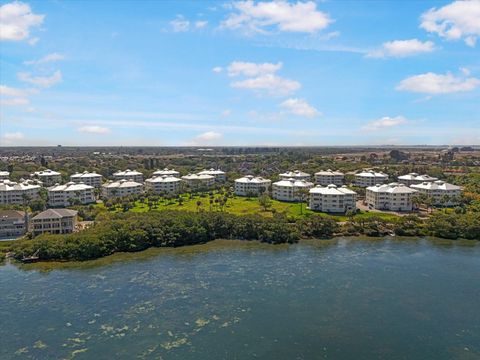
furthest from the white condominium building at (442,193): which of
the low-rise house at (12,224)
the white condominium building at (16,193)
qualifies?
the white condominium building at (16,193)

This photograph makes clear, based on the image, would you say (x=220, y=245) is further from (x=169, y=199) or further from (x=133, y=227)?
(x=169, y=199)

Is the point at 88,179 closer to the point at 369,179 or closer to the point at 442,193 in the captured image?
the point at 369,179

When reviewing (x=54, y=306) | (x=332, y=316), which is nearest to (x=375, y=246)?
(x=332, y=316)

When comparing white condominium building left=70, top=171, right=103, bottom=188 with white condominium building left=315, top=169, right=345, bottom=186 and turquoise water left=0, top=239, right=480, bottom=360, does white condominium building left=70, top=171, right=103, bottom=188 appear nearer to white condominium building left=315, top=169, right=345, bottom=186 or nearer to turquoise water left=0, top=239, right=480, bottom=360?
white condominium building left=315, top=169, right=345, bottom=186

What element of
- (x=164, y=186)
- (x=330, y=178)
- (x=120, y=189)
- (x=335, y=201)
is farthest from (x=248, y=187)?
(x=120, y=189)

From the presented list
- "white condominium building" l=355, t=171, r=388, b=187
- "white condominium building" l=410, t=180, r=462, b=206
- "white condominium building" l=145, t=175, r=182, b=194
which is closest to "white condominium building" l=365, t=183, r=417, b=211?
"white condominium building" l=410, t=180, r=462, b=206
